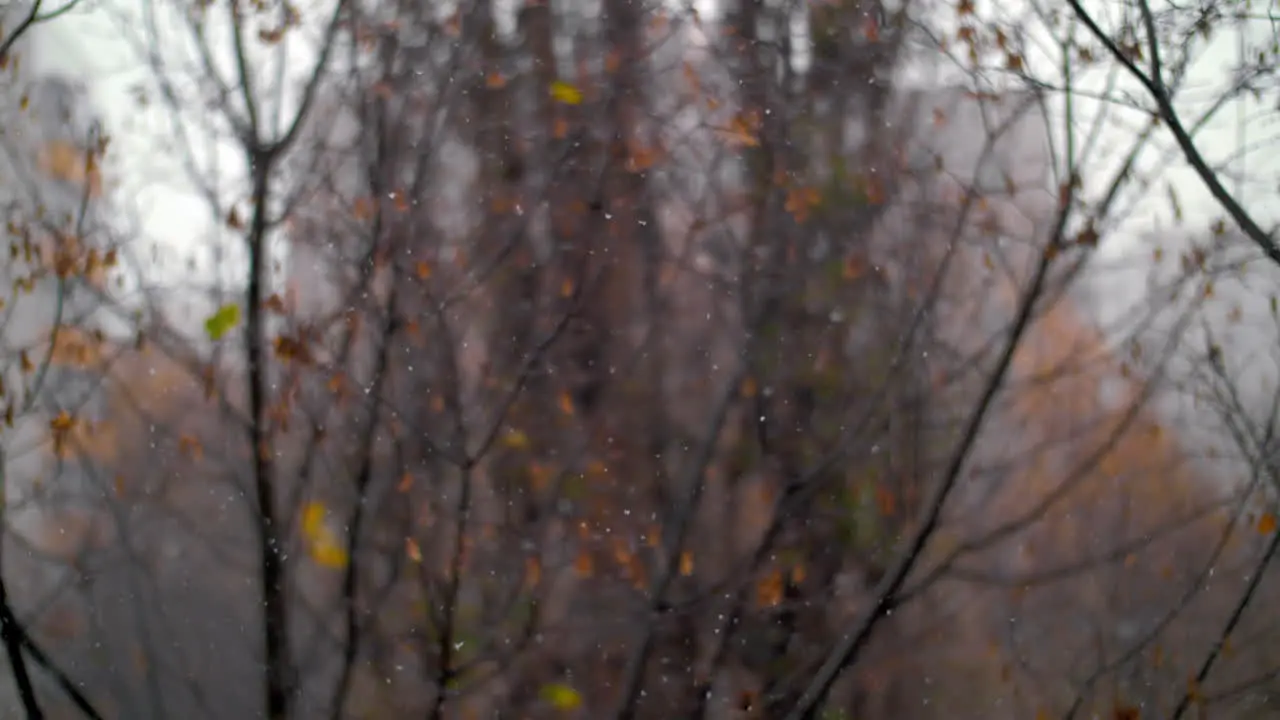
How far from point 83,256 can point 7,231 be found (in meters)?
0.20

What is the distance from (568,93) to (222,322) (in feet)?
4.27

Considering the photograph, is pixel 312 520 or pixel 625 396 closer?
pixel 312 520

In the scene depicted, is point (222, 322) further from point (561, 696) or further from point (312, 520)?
point (561, 696)

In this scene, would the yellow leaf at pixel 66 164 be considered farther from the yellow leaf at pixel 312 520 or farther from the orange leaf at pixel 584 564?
the orange leaf at pixel 584 564

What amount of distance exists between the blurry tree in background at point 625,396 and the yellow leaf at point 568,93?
10 millimetres

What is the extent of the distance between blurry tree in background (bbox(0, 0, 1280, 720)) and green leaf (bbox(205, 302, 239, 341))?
1 centimetres

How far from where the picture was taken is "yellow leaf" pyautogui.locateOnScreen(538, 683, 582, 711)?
3113 millimetres

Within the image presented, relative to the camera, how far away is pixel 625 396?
3.38 m

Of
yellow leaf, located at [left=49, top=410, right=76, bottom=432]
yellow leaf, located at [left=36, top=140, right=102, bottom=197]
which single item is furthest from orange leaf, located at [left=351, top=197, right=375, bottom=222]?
yellow leaf, located at [left=49, top=410, right=76, bottom=432]

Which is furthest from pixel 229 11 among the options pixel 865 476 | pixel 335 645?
pixel 865 476

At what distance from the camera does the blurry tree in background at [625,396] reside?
8.91 ft

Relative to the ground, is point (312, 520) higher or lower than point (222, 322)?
lower

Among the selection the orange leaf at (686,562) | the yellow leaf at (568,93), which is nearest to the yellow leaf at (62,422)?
the orange leaf at (686,562)

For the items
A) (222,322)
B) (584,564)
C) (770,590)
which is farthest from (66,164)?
(770,590)
